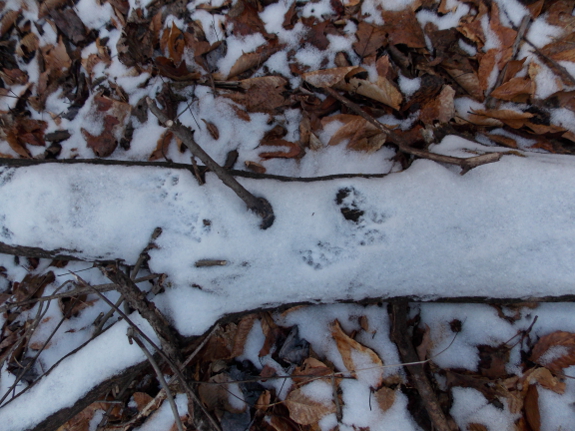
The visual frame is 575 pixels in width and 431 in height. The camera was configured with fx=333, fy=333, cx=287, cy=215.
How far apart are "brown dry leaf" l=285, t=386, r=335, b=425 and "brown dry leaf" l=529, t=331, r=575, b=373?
3.39ft

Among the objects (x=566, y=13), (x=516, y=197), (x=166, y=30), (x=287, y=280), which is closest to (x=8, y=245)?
(x=287, y=280)

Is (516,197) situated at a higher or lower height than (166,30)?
lower

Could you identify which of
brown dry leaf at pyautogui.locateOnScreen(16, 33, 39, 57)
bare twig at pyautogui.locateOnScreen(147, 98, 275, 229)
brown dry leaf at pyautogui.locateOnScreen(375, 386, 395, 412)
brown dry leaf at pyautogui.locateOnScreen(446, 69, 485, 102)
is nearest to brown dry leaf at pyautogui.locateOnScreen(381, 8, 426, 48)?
brown dry leaf at pyautogui.locateOnScreen(446, 69, 485, 102)

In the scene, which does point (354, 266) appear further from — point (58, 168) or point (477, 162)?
point (58, 168)

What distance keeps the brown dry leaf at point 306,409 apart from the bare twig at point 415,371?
1.43 ft

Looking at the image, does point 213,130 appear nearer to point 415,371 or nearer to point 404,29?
point 404,29

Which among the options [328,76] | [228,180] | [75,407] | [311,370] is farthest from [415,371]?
[328,76]

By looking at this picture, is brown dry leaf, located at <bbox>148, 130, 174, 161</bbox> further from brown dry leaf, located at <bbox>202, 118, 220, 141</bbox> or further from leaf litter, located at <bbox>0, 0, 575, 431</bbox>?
brown dry leaf, located at <bbox>202, 118, 220, 141</bbox>

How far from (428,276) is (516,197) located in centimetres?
45

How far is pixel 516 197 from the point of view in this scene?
128 cm

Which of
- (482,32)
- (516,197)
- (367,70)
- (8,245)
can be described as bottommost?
(8,245)

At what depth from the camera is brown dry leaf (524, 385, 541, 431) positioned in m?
1.57

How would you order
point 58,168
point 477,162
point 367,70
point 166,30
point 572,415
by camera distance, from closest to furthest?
point 477,162, point 58,168, point 572,415, point 367,70, point 166,30

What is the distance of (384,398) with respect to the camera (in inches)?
63.9
